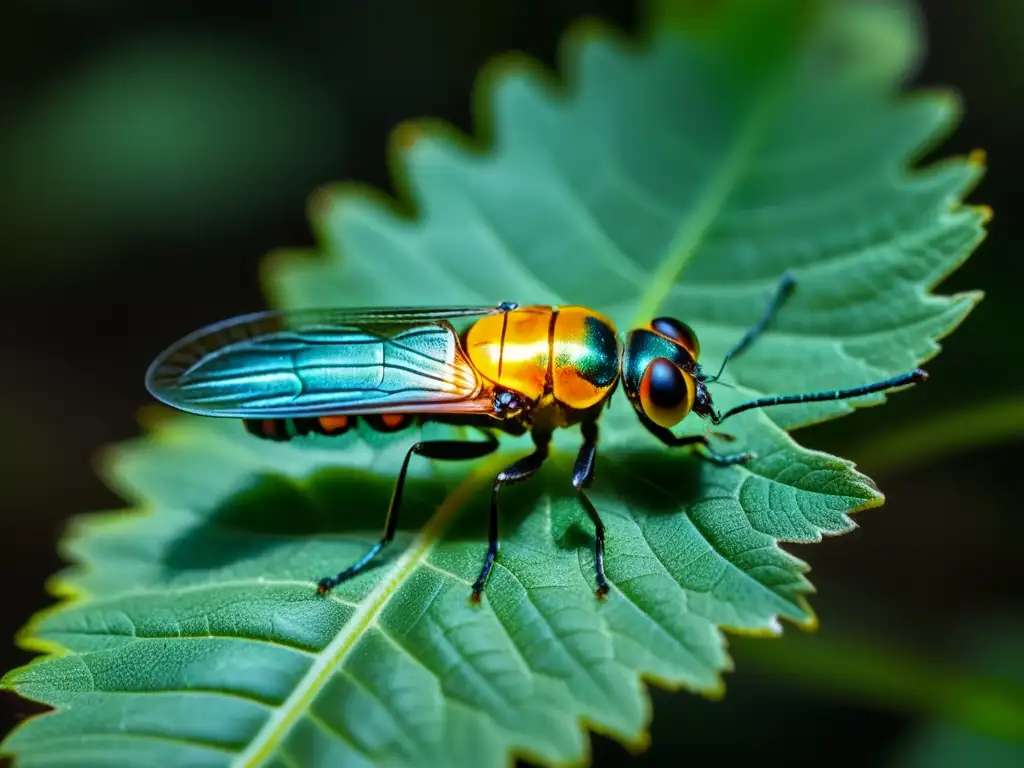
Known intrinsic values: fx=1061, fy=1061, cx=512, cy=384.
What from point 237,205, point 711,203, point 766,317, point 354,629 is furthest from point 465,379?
point 237,205

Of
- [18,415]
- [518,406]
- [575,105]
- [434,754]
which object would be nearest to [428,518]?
[518,406]

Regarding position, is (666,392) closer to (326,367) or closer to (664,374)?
(664,374)

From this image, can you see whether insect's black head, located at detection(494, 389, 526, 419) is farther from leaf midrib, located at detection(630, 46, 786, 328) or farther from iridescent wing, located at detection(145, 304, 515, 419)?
leaf midrib, located at detection(630, 46, 786, 328)

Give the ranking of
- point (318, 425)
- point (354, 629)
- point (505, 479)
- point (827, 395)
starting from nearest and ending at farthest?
point (354, 629)
point (827, 395)
point (505, 479)
point (318, 425)

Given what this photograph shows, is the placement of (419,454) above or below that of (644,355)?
below

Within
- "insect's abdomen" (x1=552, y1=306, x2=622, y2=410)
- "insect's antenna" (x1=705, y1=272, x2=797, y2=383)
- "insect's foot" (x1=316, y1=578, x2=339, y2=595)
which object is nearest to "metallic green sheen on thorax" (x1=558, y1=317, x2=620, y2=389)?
"insect's abdomen" (x1=552, y1=306, x2=622, y2=410)

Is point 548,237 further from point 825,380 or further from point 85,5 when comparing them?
point 85,5

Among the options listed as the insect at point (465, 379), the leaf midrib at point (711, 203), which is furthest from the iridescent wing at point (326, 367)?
the leaf midrib at point (711, 203)
